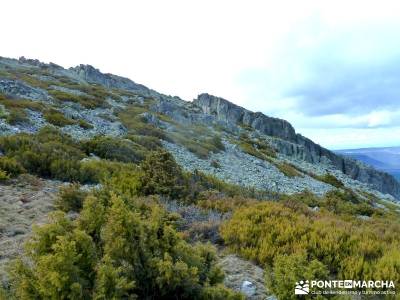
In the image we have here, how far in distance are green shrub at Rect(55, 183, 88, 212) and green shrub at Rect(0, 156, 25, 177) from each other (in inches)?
112

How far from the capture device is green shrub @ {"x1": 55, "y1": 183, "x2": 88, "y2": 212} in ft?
31.0

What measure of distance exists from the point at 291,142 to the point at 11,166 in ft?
223

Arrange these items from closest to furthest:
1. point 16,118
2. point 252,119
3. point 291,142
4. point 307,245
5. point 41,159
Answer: point 307,245, point 41,159, point 16,118, point 291,142, point 252,119

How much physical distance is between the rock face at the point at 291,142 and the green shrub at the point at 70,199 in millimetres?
48262

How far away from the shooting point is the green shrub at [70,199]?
945 centimetres

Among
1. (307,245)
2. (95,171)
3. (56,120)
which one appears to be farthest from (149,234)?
(56,120)

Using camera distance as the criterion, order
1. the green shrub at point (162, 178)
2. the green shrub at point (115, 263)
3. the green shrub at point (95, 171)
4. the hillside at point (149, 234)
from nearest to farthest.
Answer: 1. the green shrub at point (115, 263)
2. the hillside at point (149, 234)
3. the green shrub at point (162, 178)
4. the green shrub at point (95, 171)

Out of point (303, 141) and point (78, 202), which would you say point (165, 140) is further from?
point (303, 141)

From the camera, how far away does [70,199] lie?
970 centimetres

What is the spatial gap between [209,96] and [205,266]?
89990 millimetres

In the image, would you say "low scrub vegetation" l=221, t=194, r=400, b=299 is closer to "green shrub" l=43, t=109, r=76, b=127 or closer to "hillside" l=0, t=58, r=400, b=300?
"hillside" l=0, t=58, r=400, b=300

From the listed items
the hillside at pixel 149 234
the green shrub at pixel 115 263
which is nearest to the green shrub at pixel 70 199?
the hillside at pixel 149 234

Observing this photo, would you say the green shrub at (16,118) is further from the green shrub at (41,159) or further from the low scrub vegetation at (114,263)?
the low scrub vegetation at (114,263)

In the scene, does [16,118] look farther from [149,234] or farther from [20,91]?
[149,234]
